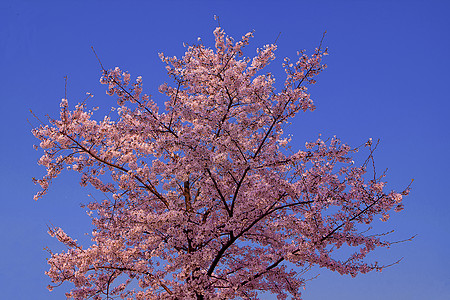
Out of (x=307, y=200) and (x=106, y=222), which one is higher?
(x=106, y=222)

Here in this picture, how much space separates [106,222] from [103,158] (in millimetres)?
2219

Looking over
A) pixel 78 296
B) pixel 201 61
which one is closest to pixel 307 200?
pixel 201 61

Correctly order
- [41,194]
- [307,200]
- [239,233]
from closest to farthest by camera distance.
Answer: [307,200] → [239,233] → [41,194]

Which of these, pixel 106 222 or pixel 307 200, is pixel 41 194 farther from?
pixel 307 200

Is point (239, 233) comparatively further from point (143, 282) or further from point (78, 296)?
point (78, 296)

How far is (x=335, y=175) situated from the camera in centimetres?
1110

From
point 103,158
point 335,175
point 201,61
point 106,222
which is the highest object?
point 201,61

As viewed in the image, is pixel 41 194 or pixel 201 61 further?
pixel 201 61

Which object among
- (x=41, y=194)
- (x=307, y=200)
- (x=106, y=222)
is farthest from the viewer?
(x=106, y=222)

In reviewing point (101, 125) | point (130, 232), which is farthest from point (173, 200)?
point (101, 125)

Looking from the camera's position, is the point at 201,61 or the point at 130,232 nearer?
the point at 130,232

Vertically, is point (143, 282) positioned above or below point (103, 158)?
below

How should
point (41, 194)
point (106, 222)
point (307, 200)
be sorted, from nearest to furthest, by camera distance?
1. point (307, 200)
2. point (41, 194)
3. point (106, 222)

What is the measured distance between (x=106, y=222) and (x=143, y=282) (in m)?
2.41
